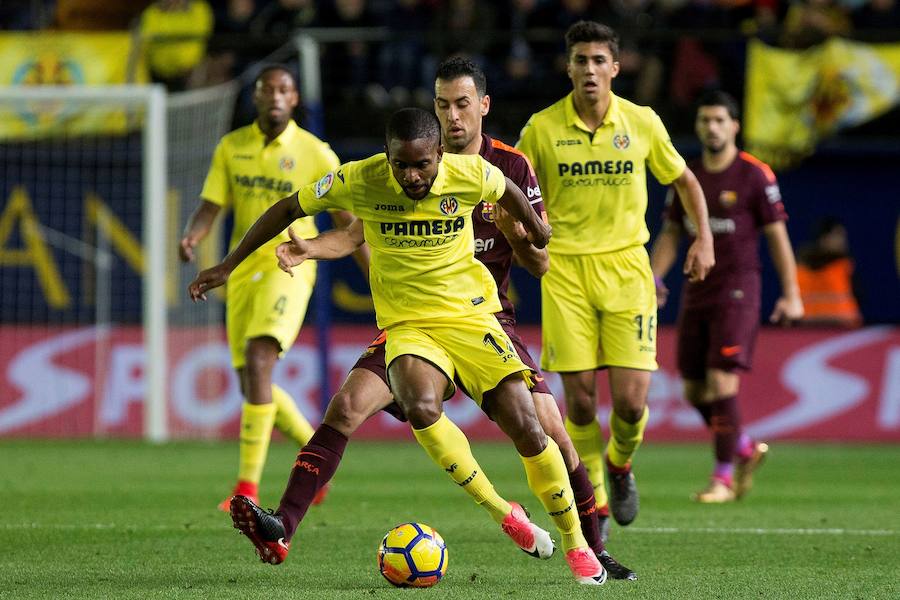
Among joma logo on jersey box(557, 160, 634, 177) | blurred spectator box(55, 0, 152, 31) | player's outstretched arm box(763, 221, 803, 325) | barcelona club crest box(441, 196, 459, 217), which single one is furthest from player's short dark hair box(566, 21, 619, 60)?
blurred spectator box(55, 0, 152, 31)

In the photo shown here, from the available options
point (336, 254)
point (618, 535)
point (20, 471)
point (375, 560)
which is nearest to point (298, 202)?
point (336, 254)

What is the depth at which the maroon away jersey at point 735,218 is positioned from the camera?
10.1 m

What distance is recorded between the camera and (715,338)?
1008 centimetres

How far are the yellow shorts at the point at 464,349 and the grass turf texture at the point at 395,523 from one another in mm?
827

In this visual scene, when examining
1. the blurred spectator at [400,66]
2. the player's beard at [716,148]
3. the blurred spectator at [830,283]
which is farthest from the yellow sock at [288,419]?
the blurred spectator at [830,283]

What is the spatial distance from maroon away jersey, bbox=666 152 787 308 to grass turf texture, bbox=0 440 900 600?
1362 millimetres

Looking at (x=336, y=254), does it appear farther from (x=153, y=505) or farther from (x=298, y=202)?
(x=153, y=505)

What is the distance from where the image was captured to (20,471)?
11.6m

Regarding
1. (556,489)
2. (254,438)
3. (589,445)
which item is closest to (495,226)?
Answer: (556,489)

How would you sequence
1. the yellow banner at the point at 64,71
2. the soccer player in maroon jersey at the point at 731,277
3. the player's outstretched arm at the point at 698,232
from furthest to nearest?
the yellow banner at the point at 64,71
the soccer player in maroon jersey at the point at 731,277
the player's outstretched arm at the point at 698,232

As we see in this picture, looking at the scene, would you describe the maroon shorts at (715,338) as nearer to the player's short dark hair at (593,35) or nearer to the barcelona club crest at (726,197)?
the barcelona club crest at (726,197)

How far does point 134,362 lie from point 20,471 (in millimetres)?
3953

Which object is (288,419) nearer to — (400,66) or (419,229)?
(419,229)

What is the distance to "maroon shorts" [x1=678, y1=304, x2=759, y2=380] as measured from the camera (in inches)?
396
